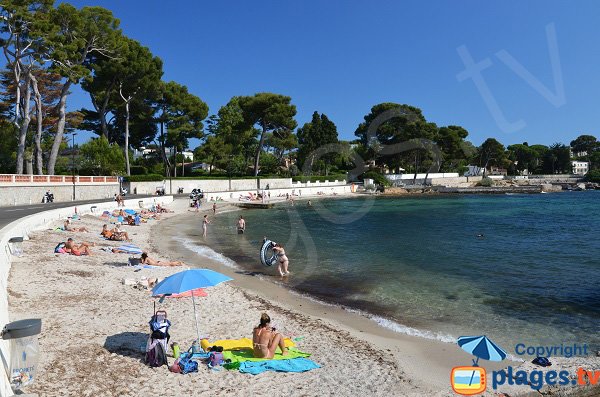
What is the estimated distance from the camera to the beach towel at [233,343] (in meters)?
8.77

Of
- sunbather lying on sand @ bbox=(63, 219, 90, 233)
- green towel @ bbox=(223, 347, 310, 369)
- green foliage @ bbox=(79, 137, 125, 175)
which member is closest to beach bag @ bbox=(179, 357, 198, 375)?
green towel @ bbox=(223, 347, 310, 369)

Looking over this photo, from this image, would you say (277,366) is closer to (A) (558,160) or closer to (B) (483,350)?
(B) (483,350)

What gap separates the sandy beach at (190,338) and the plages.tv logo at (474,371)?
0.82 feet

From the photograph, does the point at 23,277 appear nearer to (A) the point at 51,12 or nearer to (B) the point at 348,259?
(B) the point at 348,259

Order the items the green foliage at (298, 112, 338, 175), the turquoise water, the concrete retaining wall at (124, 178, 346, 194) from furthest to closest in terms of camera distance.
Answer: the green foliage at (298, 112, 338, 175) < the concrete retaining wall at (124, 178, 346, 194) < the turquoise water

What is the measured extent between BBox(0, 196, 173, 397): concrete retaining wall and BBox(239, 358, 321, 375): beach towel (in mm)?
3642

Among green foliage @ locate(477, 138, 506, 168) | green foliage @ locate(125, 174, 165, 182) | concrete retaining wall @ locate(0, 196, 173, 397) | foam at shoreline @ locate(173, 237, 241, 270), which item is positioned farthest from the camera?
green foliage @ locate(477, 138, 506, 168)

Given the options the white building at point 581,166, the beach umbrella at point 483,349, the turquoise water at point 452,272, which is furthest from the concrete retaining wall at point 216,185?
the white building at point 581,166

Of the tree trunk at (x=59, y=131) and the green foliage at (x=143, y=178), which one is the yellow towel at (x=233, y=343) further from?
the green foliage at (x=143, y=178)

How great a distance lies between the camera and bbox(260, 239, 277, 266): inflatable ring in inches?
704

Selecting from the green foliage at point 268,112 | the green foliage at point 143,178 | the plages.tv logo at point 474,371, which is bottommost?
the plages.tv logo at point 474,371

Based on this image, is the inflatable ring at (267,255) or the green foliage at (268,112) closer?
the inflatable ring at (267,255)

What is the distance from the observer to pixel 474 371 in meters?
8.17

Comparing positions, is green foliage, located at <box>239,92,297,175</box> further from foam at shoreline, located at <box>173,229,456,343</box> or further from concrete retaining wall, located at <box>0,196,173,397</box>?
foam at shoreline, located at <box>173,229,456,343</box>
